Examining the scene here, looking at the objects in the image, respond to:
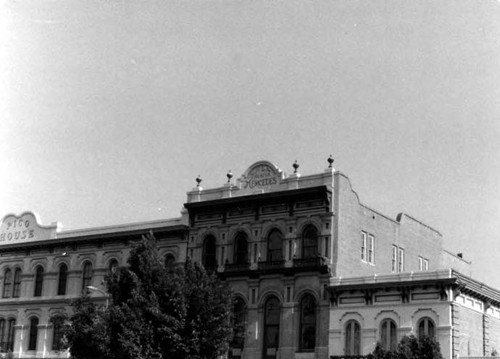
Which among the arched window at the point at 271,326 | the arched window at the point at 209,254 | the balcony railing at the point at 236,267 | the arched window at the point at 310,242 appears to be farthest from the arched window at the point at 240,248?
the arched window at the point at 310,242

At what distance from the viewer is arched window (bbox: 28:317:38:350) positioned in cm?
5003

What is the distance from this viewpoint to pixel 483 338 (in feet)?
129

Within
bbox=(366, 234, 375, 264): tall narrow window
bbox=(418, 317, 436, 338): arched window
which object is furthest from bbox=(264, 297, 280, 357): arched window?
bbox=(418, 317, 436, 338): arched window

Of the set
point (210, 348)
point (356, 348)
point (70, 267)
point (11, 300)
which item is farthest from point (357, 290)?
point (11, 300)

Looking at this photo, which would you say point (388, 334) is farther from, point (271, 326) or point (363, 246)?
point (363, 246)

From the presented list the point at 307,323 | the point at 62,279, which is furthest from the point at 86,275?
the point at 307,323

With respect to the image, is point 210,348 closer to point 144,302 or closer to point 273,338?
point 144,302

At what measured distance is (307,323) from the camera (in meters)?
40.7

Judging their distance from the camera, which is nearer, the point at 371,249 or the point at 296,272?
the point at 296,272

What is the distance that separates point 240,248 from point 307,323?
18.5ft

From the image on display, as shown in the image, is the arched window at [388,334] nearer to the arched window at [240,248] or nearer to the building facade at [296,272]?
the building facade at [296,272]

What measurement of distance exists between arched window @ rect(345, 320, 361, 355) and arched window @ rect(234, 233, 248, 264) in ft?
22.7

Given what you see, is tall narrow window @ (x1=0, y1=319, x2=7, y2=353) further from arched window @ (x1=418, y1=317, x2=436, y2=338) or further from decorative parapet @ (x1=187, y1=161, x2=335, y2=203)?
arched window @ (x1=418, y1=317, x2=436, y2=338)

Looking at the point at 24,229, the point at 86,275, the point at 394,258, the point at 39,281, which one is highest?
the point at 24,229
